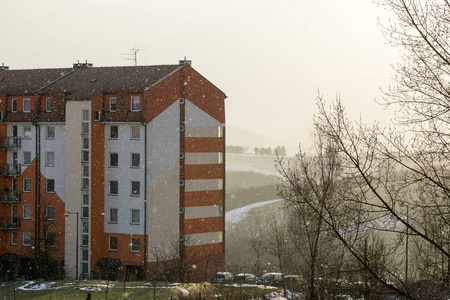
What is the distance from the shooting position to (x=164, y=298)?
128 feet

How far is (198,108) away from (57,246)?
1572 centimetres

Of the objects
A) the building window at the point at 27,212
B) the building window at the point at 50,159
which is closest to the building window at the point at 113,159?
the building window at the point at 50,159

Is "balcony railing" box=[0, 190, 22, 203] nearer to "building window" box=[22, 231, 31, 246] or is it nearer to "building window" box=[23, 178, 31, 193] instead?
"building window" box=[23, 178, 31, 193]

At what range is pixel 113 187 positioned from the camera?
2350 inches

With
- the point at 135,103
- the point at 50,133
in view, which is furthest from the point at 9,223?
the point at 135,103

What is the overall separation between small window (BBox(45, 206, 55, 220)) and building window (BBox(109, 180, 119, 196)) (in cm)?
538

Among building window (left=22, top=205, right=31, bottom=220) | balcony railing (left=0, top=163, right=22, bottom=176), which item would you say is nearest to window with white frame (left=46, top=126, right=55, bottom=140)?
balcony railing (left=0, top=163, right=22, bottom=176)

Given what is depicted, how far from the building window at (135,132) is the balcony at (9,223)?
1294 cm

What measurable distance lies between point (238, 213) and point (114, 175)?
6550 centimetres

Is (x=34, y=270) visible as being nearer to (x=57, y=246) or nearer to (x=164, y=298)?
(x=57, y=246)

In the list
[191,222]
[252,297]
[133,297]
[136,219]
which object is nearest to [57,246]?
[136,219]

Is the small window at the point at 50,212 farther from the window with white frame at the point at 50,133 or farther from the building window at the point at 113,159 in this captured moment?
the building window at the point at 113,159

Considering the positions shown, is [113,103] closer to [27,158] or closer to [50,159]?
[50,159]

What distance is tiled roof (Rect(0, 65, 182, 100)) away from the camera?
60.0 metres
